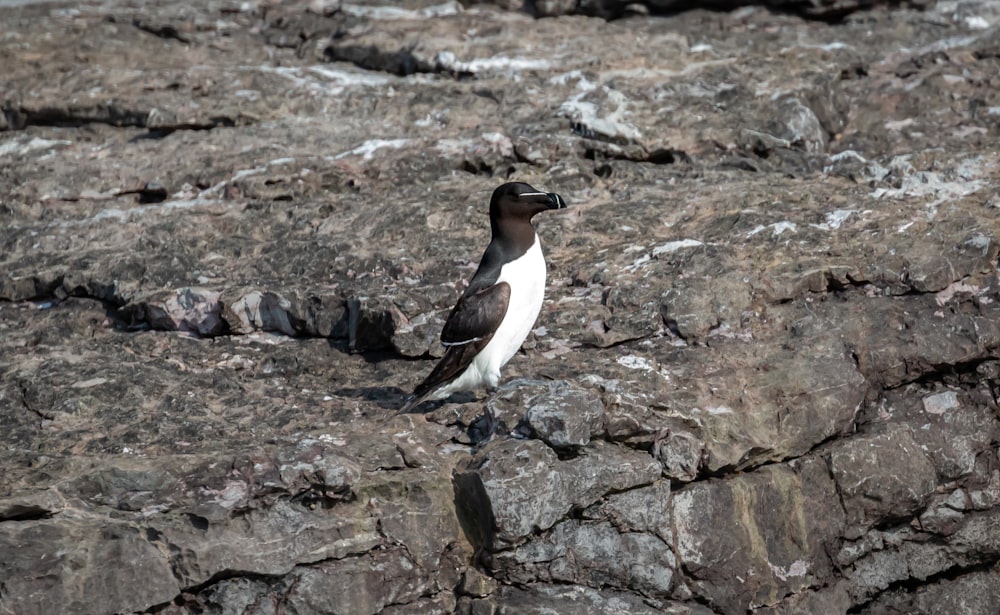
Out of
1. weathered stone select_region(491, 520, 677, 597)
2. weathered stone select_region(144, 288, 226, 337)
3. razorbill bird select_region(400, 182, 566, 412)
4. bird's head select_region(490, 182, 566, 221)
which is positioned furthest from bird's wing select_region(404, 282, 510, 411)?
weathered stone select_region(144, 288, 226, 337)

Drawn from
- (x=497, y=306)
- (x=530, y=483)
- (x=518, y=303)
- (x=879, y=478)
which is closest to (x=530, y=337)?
(x=518, y=303)

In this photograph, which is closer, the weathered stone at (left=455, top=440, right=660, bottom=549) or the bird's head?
the weathered stone at (left=455, top=440, right=660, bottom=549)

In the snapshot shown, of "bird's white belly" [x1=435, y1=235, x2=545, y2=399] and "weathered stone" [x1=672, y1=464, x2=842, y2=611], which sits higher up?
"bird's white belly" [x1=435, y1=235, x2=545, y2=399]

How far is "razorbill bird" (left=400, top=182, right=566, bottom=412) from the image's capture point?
21.5ft

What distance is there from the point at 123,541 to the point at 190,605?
0.43 m

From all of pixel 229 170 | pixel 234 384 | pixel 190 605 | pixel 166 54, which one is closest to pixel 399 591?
pixel 190 605

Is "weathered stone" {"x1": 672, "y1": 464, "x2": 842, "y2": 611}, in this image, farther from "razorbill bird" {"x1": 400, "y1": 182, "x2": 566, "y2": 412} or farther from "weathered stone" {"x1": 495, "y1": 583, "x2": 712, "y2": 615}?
"razorbill bird" {"x1": 400, "y1": 182, "x2": 566, "y2": 412}

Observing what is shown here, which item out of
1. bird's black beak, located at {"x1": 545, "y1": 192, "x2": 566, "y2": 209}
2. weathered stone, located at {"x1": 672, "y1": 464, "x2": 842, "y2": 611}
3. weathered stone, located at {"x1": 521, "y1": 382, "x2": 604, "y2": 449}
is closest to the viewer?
weathered stone, located at {"x1": 521, "y1": 382, "x2": 604, "y2": 449}

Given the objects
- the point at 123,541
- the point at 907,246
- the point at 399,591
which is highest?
the point at 907,246

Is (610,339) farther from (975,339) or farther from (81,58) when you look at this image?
(81,58)

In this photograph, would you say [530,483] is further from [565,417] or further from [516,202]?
[516,202]

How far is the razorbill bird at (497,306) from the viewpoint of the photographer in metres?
6.54

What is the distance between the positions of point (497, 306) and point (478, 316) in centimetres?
12

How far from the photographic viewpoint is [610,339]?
717 cm
